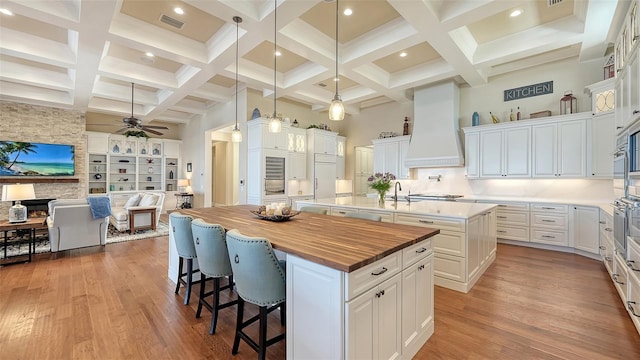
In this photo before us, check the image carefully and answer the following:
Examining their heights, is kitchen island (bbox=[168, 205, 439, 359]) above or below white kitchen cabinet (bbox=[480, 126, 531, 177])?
below

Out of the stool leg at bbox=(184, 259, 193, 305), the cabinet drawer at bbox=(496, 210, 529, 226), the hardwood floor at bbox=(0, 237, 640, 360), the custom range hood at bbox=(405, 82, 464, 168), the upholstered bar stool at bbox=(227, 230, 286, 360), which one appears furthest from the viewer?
the custom range hood at bbox=(405, 82, 464, 168)

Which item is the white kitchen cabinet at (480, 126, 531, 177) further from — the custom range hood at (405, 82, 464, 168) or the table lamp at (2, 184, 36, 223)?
the table lamp at (2, 184, 36, 223)

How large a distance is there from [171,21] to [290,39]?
1.66 meters

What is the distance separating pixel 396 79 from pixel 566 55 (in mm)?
2833

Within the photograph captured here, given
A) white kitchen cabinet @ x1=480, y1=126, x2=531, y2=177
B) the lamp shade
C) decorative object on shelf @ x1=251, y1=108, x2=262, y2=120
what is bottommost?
the lamp shade

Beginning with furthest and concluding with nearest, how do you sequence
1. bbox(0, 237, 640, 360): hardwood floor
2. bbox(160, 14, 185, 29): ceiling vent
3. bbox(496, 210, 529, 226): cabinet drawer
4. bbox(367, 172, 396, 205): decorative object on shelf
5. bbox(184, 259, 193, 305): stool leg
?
1. bbox(496, 210, 529, 226): cabinet drawer
2. bbox(367, 172, 396, 205): decorative object on shelf
3. bbox(160, 14, 185, 29): ceiling vent
4. bbox(184, 259, 193, 305): stool leg
5. bbox(0, 237, 640, 360): hardwood floor

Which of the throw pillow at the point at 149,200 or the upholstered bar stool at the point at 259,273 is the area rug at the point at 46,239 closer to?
the throw pillow at the point at 149,200

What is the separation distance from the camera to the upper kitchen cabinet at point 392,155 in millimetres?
6684

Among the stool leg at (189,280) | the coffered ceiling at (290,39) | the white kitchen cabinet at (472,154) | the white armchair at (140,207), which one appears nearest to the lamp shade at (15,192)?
the white armchair at (140,207)

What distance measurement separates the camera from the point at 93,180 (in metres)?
8.59

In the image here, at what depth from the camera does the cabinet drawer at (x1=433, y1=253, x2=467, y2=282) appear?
2996 mm

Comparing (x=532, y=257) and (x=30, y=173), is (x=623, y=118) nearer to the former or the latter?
(x=532, y=257)

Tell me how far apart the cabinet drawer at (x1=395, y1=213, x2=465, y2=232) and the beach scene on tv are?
914cm

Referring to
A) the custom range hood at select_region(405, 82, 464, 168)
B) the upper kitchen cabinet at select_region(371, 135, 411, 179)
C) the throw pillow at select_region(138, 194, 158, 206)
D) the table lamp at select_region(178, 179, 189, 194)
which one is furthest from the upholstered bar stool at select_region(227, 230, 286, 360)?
the table lamp at select_region(178, 179, 189, 194)
